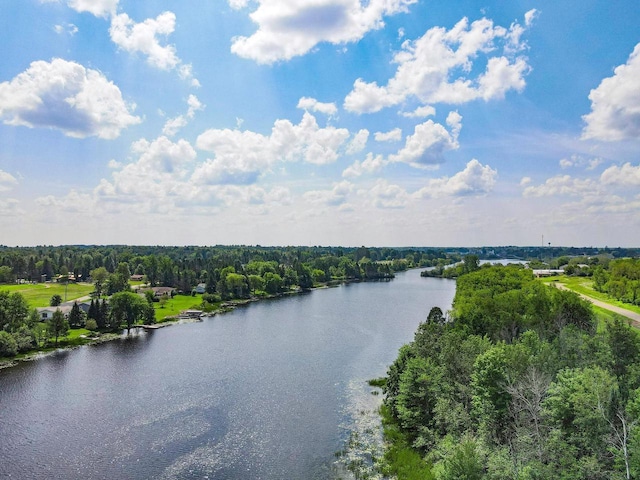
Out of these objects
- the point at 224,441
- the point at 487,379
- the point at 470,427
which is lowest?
the point at 224,441

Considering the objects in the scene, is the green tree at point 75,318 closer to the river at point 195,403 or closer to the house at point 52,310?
the house at point 52,310

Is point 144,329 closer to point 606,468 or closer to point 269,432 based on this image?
point 269,432

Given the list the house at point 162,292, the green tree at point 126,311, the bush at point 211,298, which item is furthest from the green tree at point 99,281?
the green tree at point 126,311

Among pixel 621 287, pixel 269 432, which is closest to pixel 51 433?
pixel 269 432

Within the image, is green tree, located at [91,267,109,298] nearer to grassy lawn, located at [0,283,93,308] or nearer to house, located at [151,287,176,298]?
grassy lawn, located at [0,283,93,308]

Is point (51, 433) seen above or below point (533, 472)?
below

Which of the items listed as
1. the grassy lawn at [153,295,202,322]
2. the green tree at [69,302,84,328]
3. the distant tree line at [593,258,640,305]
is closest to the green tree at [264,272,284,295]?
the grassy lawn at [153,295,202,322]
